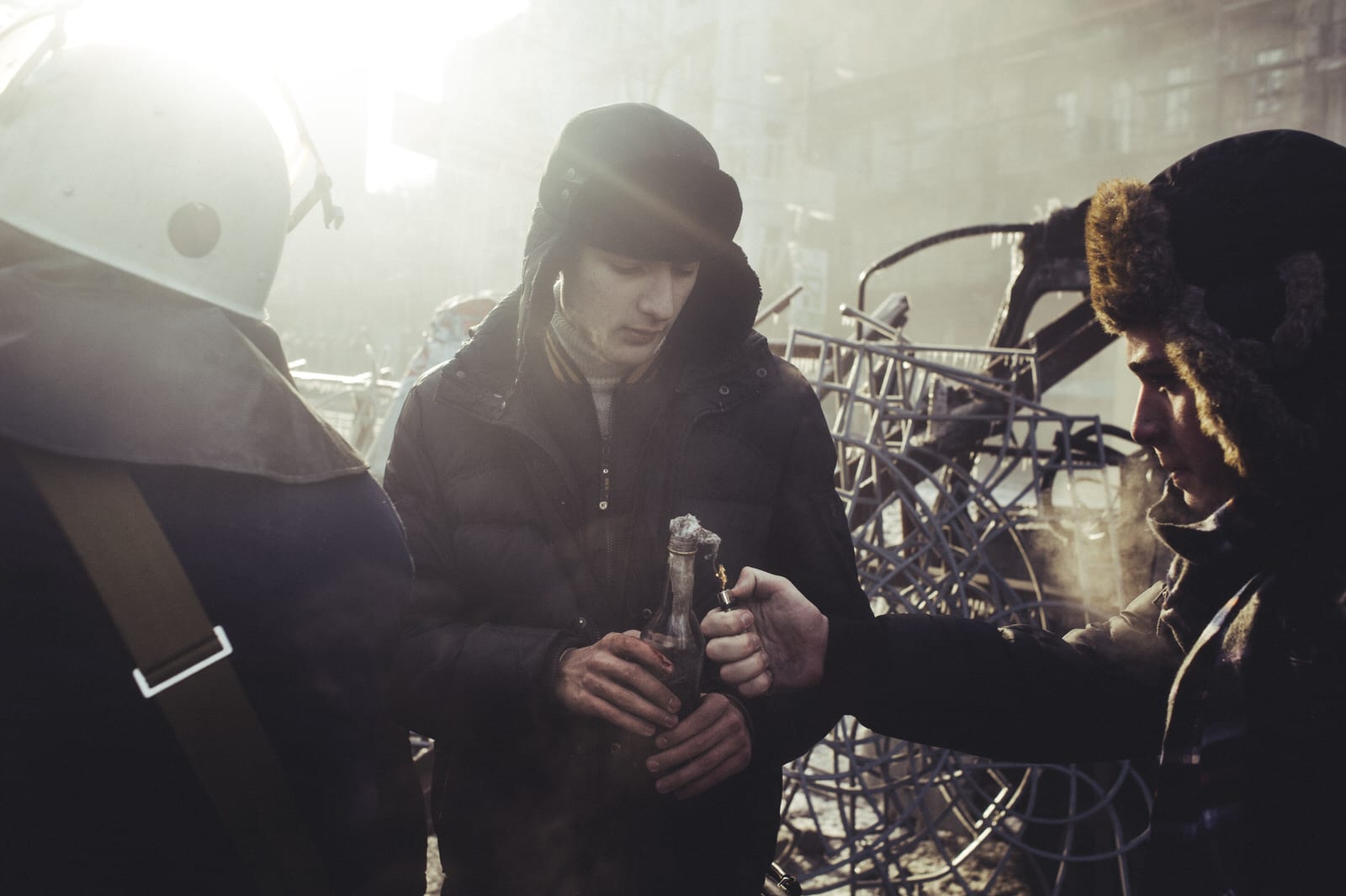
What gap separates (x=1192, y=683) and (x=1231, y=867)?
291 mm

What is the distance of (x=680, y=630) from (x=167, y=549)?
94 centimetres

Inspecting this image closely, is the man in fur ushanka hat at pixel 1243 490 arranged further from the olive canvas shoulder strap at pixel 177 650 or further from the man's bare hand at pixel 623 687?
the olive canvas shoulder strap at pixel 177 650

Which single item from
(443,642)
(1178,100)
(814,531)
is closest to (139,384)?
(443,642)

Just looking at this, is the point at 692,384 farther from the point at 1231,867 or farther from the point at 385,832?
the point at 1231,867

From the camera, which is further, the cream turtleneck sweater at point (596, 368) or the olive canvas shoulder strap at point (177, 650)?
the cream turtleneck sweater at point (596, 368)

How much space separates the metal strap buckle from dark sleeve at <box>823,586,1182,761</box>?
139 cm

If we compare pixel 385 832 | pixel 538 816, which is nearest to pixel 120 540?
pixel 385 832

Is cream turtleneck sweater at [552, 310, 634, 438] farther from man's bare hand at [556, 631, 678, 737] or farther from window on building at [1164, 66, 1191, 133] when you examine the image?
window on building at [1164, 66, 1191, 133]

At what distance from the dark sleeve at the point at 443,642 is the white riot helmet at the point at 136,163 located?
727 mm

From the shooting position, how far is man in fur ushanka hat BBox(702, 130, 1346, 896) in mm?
1173

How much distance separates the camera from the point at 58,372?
3.39 ft

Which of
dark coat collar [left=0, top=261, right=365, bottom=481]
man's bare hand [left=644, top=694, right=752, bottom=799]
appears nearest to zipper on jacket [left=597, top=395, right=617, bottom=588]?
man's bare hand [left=644, top=694, right=752, bottom=799]

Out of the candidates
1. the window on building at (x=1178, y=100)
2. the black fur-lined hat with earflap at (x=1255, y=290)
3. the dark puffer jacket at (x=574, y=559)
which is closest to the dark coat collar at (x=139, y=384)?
the dark puffer jacket at (x=574, y=559)

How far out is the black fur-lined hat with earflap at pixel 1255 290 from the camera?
4.07 feet
